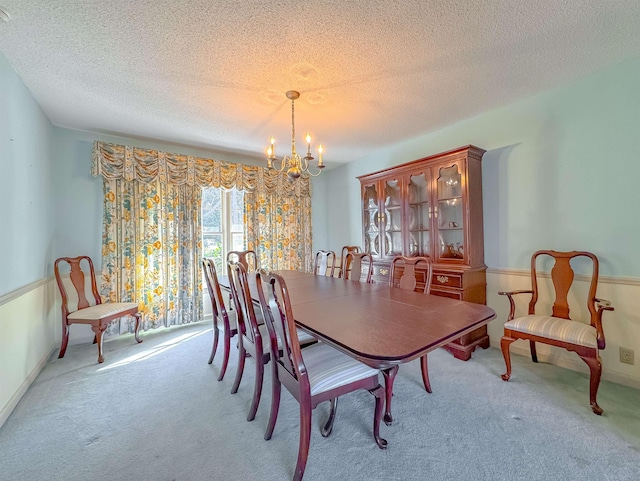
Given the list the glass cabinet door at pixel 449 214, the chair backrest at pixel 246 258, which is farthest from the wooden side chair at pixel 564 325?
the chair backrest at pixel 246 258

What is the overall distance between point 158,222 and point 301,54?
2724 mm

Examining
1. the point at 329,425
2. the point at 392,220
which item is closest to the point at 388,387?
the point at 329,425

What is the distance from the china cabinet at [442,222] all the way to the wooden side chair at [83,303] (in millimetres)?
2976

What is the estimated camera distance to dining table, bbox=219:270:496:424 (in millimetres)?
1094

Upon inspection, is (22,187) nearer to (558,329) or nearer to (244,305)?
(244,305)

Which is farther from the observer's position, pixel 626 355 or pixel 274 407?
pixel 626 355

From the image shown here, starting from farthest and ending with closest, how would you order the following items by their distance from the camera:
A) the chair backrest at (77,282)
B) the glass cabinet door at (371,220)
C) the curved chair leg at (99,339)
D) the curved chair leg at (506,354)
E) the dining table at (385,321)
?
the glass cabinet door at (371,220), the chair backrest at (77,282), the curved chair leg at (99,339), the curved chair leg at (506,354), the dining table at (385,321)

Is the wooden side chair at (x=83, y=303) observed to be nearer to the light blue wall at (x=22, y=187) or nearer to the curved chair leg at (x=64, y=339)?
the curved chair leg at (x=64, y=339)

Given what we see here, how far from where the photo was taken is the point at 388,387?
170 cm

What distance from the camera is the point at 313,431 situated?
1.70 meters

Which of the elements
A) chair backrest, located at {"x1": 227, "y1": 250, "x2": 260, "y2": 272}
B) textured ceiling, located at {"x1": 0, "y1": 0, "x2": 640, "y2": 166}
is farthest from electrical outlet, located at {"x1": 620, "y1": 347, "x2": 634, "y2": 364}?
chair backrest, located at {"x1": 227, "y1": 250, "x2": 260, "y2": 272}

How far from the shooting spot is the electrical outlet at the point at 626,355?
2121mm

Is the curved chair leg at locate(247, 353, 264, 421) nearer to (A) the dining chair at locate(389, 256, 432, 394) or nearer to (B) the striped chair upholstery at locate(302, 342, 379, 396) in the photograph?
(B) the striped chair upholstery at locate(302, 342, 379, 396)

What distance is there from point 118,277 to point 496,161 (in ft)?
14.5
